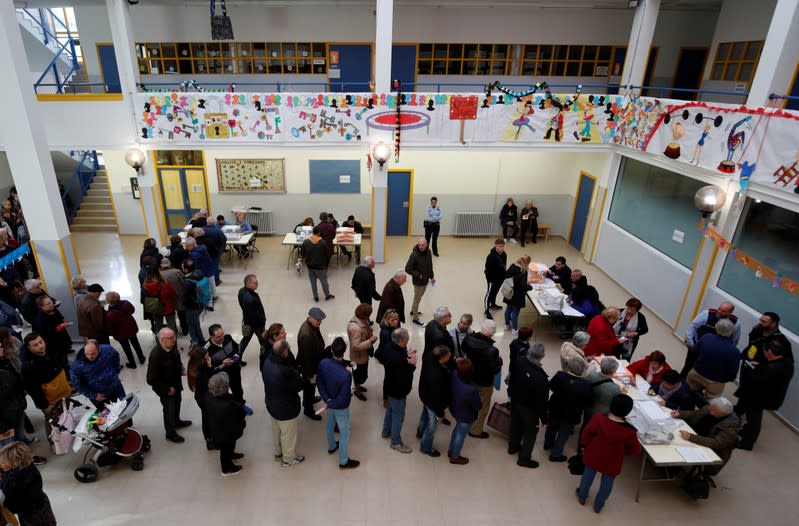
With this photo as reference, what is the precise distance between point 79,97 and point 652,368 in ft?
37.8

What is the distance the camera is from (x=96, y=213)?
1302 centimetres

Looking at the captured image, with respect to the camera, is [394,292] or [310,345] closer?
[310,345]

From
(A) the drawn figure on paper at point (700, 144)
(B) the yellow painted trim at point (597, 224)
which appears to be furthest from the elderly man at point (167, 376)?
(B) the yellow painted trim at point (597, 224)

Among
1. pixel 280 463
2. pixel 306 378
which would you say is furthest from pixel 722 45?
pixel 280 463

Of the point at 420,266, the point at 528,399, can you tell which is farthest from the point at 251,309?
the point at 528,399

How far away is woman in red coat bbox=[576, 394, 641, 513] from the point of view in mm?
4297

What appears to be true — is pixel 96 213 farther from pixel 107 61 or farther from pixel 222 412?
pixel 222 412

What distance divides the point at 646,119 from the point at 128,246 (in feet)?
40.9

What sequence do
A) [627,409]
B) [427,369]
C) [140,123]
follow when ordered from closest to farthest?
[627,409] → [427,369] → [140,123]

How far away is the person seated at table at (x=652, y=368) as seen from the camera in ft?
18.2

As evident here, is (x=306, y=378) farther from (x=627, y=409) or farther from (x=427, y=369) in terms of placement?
(x=627, y=409)

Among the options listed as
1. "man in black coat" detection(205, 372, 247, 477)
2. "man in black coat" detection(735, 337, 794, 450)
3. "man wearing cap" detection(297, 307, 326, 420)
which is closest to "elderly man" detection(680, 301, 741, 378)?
"man in black coat" detection(735, 337, 794, 450)

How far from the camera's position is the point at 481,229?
43.2 feet

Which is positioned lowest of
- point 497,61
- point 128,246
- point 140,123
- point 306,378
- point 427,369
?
point 128,246
